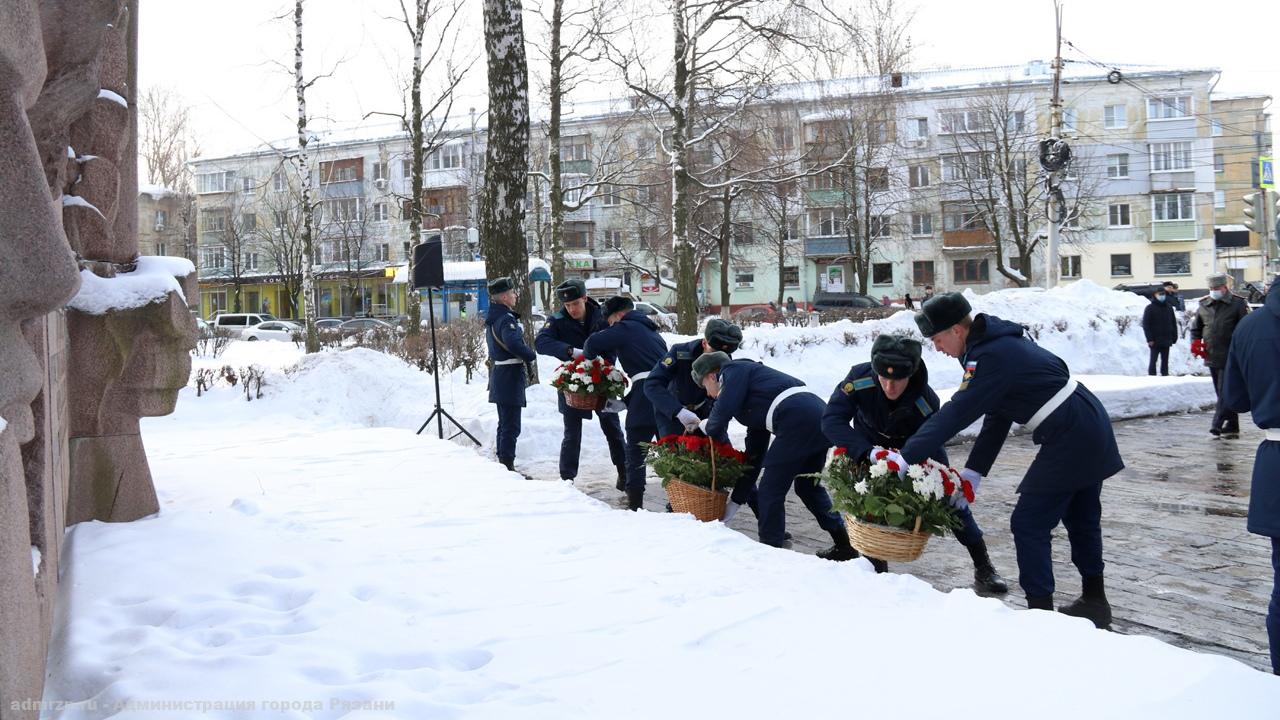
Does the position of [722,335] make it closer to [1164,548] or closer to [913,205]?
→ [1164,548]

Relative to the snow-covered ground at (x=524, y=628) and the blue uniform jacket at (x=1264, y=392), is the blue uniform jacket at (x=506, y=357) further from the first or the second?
the blue uniform jacket at (x=1264, y=392)

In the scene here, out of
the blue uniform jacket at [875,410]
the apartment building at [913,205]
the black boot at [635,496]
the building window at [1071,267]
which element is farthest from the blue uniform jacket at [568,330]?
the building window at [1071,267]

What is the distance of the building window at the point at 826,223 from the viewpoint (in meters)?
52.1

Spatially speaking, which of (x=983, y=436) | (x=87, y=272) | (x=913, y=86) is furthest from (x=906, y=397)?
(x=913, y=86)

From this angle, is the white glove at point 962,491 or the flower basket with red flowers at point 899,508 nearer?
the flower basket with red flowers at point 899,508

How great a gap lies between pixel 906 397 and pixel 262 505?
3.86 metres

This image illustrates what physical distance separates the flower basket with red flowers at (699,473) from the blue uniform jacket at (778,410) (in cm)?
15

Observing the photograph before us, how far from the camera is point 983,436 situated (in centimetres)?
564

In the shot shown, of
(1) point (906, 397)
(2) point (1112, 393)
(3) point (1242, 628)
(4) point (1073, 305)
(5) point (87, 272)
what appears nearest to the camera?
(5) point (87, 272)

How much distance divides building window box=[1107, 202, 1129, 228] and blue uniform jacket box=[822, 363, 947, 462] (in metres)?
54.3

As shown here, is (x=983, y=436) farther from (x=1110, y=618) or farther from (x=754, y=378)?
(x=754, y=378)

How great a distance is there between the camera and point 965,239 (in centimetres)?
5400

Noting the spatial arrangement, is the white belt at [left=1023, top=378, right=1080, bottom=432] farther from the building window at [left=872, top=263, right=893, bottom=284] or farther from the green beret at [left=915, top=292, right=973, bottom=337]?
the building window at [left=872, top=263, right=893, bottom=284]

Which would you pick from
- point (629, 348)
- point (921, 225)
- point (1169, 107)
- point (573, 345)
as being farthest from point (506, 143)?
point (1169, 107)
